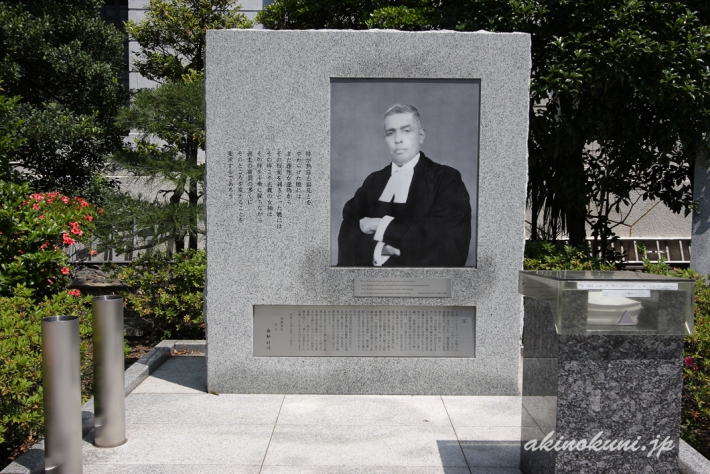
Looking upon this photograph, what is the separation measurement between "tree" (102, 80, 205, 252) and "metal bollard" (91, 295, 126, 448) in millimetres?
3228

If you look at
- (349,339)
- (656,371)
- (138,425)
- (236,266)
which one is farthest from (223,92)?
(656,371)

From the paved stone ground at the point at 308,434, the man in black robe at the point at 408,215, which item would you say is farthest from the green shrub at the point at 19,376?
the man in black robe at the point at 408,215

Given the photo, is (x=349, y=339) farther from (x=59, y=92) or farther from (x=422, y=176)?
(x=59, y=92)

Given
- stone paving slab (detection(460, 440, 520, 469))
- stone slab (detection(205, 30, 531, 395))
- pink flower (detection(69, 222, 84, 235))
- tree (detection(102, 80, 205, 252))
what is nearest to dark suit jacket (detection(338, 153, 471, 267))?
stone slab (detection(205, 30, 531, 395))

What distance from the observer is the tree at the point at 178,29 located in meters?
10.6

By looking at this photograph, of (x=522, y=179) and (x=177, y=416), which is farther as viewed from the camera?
(x=522, y=179)

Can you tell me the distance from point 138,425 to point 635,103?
6.61 metres

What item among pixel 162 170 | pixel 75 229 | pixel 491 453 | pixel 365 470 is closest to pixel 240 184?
pixel 75 229

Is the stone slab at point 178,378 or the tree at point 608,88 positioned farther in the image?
the tree at point 608,88

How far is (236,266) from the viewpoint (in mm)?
5152

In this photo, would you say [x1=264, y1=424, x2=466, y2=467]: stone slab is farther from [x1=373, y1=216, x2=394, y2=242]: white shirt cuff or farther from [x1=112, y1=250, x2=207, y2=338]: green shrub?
[x1=112, y1=250, x2=207, y2=338]: green shrub

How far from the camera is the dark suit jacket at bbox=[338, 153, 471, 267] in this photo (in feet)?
16.9

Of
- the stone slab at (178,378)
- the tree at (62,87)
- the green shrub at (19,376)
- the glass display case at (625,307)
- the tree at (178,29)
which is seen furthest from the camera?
the tree at (178,29)
